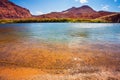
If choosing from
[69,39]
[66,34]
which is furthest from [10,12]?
[69,39]

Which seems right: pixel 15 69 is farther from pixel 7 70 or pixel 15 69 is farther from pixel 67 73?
pixel 67 73

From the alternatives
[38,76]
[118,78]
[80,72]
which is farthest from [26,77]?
[118,78]

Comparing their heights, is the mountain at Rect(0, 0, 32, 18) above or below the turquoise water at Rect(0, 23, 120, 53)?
above

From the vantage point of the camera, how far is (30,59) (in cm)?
1009

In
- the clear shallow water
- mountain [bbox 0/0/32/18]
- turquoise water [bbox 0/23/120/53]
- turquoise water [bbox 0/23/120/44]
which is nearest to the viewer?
turquoise water [bbox 0/23/120/53]

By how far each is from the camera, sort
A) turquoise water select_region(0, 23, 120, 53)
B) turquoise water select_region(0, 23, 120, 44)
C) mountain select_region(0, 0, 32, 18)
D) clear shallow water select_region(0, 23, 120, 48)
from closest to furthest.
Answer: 1. turquoise water select_region(0, 23, 120, 53)
2. clear shallow water select_region(0, 23, 120, 48)
3. turquoise water select_region(0, 23, 120, 44)
4. mountain select_region(0, 0, 32, 18)

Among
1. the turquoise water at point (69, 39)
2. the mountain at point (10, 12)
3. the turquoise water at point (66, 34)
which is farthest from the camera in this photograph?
the mountain at point (10, 12)

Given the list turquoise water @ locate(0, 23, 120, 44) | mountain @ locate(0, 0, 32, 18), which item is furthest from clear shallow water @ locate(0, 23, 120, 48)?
mountain @ locate(0, 0, 32, 18)

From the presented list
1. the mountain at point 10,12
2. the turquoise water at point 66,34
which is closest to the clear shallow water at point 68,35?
the turquoise water at point 66,34

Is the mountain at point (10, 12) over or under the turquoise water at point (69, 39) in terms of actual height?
over

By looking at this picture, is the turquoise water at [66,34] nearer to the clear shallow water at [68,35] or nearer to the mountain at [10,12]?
the clear shallow water at [68,35]

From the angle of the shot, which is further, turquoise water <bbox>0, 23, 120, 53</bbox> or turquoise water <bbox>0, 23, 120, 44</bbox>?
turquoise water <bbox>0, 23, 120, 44</bbox>

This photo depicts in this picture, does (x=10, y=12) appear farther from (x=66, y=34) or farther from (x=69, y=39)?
(x=69, y=39)

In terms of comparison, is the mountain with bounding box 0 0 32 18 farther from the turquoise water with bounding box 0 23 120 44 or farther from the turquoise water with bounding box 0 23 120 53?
the turquoise water with bounding box 0 23 120 53
